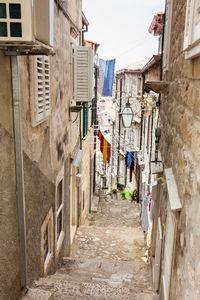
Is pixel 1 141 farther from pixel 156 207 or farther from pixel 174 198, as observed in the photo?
pixel 156 207

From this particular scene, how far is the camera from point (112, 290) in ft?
16.4

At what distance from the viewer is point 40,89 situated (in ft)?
15.1

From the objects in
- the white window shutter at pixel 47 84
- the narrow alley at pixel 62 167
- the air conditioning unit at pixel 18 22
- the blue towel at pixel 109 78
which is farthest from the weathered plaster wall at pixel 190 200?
the blue towel at pixel 109 78

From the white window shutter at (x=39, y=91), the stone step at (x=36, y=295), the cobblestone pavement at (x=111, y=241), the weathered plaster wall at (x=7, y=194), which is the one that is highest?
the white window shutter at (x=39, y=91)

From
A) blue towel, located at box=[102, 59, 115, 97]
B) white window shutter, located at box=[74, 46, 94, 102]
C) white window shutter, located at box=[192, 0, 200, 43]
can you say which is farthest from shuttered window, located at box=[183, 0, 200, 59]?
blue towel, located at box=[102, 59, 115, 97]

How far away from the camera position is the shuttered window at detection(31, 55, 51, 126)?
4137mm

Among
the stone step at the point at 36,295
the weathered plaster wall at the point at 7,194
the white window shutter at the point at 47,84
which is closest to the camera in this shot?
the weathered plaster wall at the point at 7,194

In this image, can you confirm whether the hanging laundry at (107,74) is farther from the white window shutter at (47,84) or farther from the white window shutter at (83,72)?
the white window shutter at (47,84)

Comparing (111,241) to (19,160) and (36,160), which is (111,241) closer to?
(36,160)

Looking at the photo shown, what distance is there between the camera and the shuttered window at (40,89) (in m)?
4.14

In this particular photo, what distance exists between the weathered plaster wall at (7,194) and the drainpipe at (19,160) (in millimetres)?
53

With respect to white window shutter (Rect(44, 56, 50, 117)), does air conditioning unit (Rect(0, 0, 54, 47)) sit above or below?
above

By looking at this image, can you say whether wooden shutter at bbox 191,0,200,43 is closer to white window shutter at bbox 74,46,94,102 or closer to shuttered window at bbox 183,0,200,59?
shuttered window at bbox 183,0,200,59

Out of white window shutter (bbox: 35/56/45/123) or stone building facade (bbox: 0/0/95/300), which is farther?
white window shutter (bbox: 35/56/45/123)
